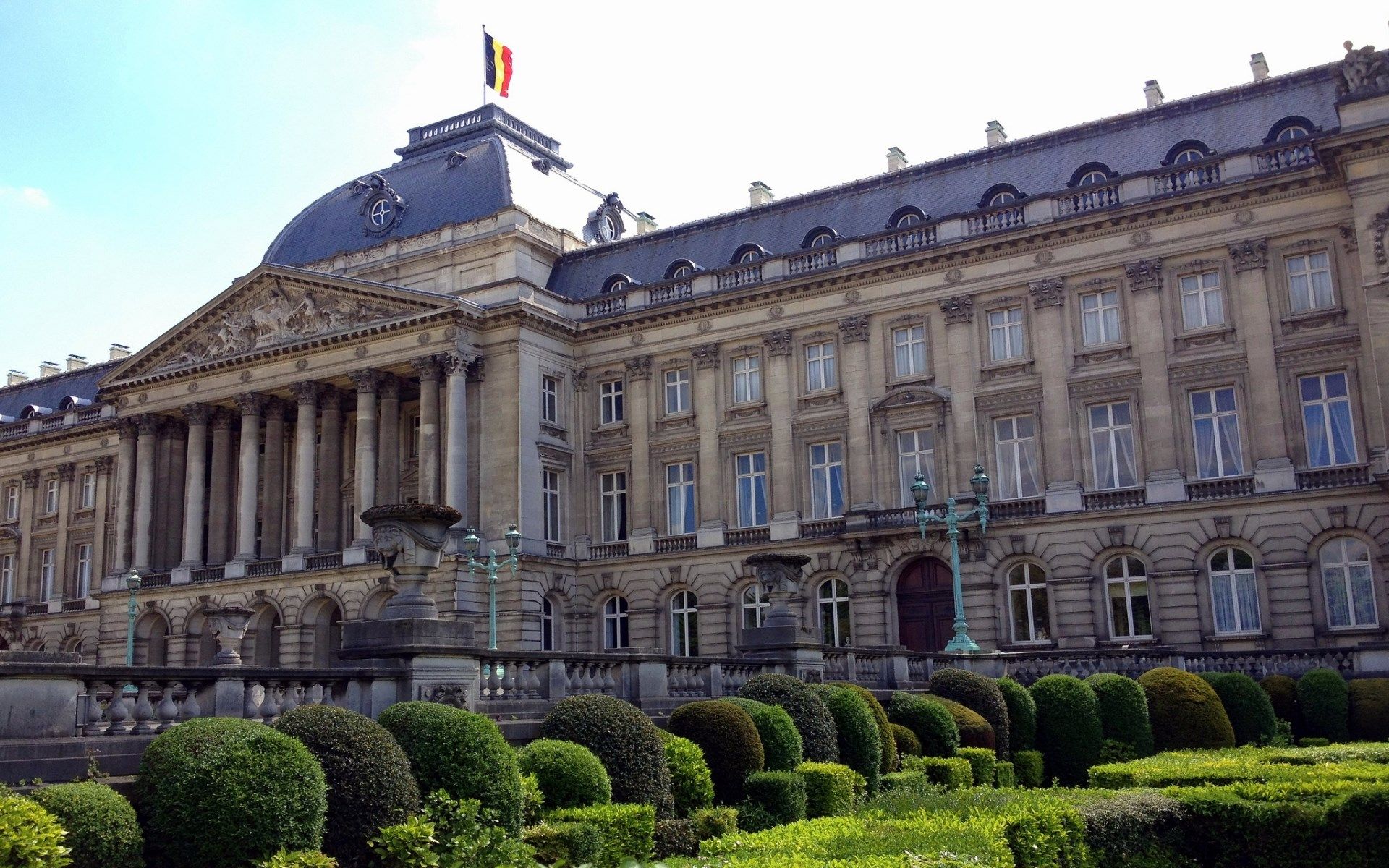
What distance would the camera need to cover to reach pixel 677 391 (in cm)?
5284

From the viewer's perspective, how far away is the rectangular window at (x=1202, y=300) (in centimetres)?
4281

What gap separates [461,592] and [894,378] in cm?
1744

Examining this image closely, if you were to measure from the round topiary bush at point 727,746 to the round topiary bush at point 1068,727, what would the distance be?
35.6ft

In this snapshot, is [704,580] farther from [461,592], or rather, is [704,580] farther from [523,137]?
[523,137]

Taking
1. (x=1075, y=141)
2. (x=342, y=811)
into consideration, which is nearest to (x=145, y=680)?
(x=342, y=811)

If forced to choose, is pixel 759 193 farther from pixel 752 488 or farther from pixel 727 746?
pixel 727 746

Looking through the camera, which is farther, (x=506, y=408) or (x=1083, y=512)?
(x=506, y=408)

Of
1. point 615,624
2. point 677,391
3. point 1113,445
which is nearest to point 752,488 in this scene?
point 677,391

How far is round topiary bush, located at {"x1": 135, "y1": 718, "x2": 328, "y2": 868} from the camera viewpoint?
13188mm

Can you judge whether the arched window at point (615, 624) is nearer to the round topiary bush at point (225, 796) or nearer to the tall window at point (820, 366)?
the tall window at point (820, 366)

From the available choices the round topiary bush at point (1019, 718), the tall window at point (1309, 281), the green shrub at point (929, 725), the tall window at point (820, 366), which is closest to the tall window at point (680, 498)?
the tall window at point (820, 366)

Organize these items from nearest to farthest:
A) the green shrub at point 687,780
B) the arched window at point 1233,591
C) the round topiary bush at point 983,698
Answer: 1. the green shrub at point 687,780
2. the round topiary bush at point 983,698
3. the arched window at point 1233,591

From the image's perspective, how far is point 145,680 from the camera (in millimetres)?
15641

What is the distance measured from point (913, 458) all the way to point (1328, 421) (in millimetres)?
13192
